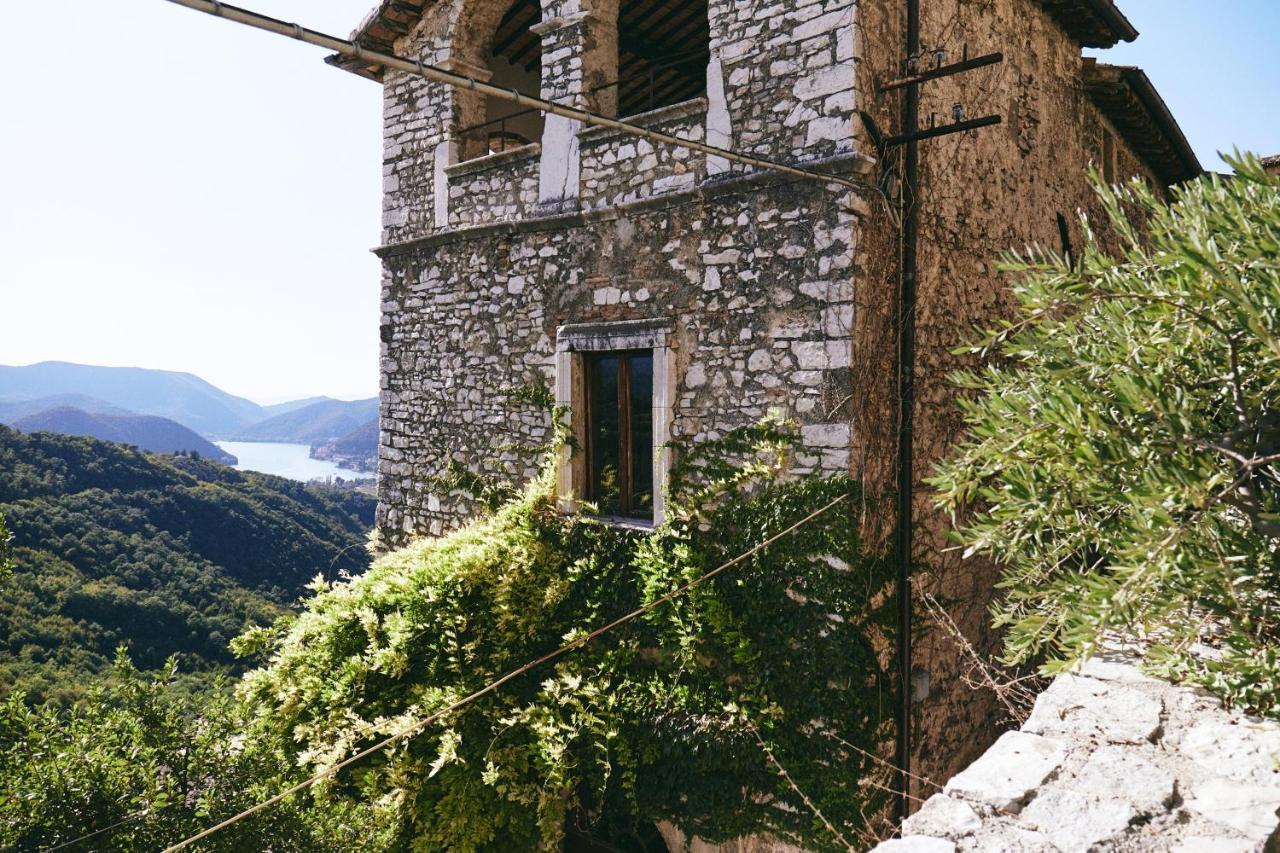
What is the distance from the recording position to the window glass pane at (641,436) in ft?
19.1

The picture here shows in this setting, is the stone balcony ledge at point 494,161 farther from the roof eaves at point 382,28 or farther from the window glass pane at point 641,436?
the window glass pane at point 641,436

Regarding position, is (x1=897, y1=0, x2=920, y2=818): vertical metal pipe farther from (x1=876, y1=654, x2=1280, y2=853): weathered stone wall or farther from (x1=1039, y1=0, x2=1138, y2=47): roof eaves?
(x1=1039, y1=0, x2=1138, y2=47): roof eaves

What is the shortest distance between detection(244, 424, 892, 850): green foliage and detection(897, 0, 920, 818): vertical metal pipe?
236mm

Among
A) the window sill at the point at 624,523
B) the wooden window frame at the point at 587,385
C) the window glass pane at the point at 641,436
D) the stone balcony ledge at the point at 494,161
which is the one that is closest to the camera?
the wooden window frame at the point at 587,385

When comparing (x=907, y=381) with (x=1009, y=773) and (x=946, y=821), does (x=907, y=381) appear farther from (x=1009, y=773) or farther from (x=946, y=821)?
(x=946, y=821)

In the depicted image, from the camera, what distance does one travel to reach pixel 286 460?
403 feet

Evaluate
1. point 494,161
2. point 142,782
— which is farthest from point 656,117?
point 142,782

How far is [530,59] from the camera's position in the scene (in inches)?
340

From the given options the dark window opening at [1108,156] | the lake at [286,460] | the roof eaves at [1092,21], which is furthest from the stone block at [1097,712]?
the lake at [286,460]

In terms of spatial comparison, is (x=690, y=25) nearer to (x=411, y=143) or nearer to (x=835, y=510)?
(x=411, y=143)

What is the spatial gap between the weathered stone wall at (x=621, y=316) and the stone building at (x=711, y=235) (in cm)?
2

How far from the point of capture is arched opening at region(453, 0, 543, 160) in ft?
23.8

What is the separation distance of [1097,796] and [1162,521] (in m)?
0.99

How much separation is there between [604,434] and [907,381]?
7.63 feet
